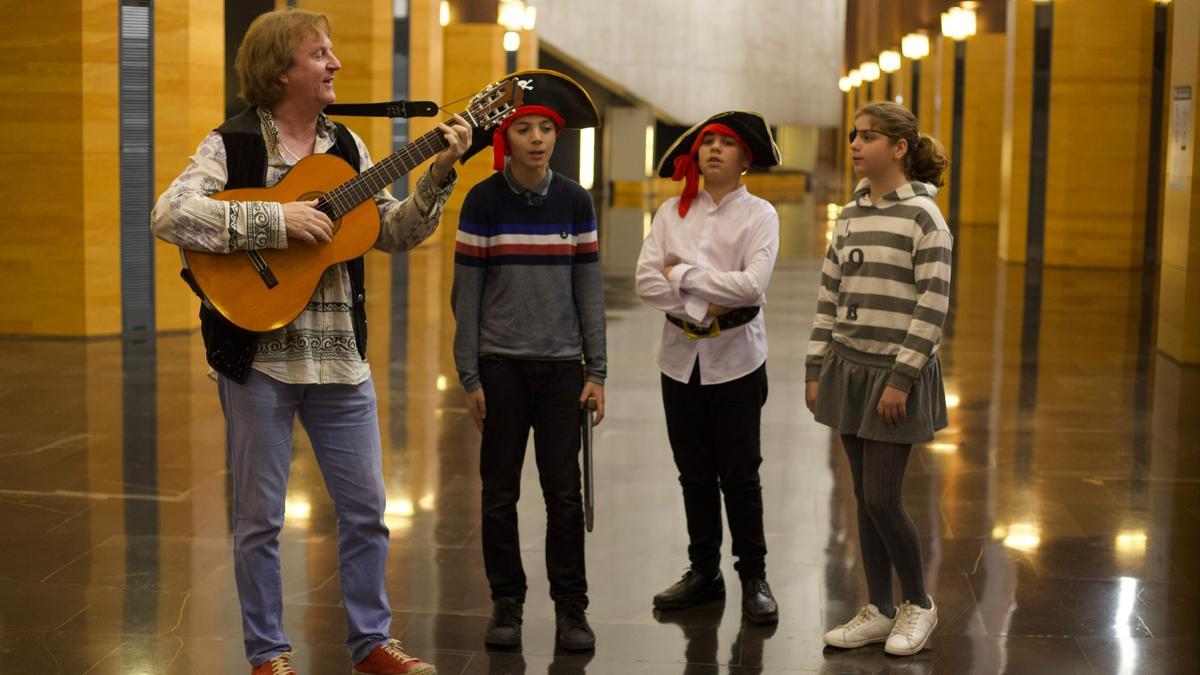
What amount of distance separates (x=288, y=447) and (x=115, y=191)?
7.88 meters

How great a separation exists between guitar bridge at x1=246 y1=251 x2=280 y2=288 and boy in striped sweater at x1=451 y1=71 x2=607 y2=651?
0.76 meters

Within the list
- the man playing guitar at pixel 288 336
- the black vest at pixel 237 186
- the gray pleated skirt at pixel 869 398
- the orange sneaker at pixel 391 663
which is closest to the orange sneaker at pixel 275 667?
the man playing guitar at pixel 288 336

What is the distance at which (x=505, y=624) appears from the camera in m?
4.78

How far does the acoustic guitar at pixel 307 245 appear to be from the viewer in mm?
4070

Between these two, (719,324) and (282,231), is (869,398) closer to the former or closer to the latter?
(719,324)

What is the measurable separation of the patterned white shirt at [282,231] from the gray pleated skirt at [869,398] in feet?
4.52

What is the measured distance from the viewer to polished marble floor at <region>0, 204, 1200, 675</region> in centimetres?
477

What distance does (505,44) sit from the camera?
28.4 meters

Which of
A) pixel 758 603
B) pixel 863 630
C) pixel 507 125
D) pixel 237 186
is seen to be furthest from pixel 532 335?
pixel 863 630

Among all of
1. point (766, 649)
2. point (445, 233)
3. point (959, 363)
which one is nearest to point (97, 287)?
point (959, 363)

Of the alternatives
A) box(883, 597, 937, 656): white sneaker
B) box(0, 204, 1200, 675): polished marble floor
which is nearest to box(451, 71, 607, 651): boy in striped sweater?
box(0, 204, 1200, 675): polished marble floor

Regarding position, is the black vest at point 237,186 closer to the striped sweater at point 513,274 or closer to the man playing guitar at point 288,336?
the man playing guitar at point 288,336

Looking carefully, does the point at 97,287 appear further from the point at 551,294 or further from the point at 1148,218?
the point at 1148,218

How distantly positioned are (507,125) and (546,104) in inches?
5.4
